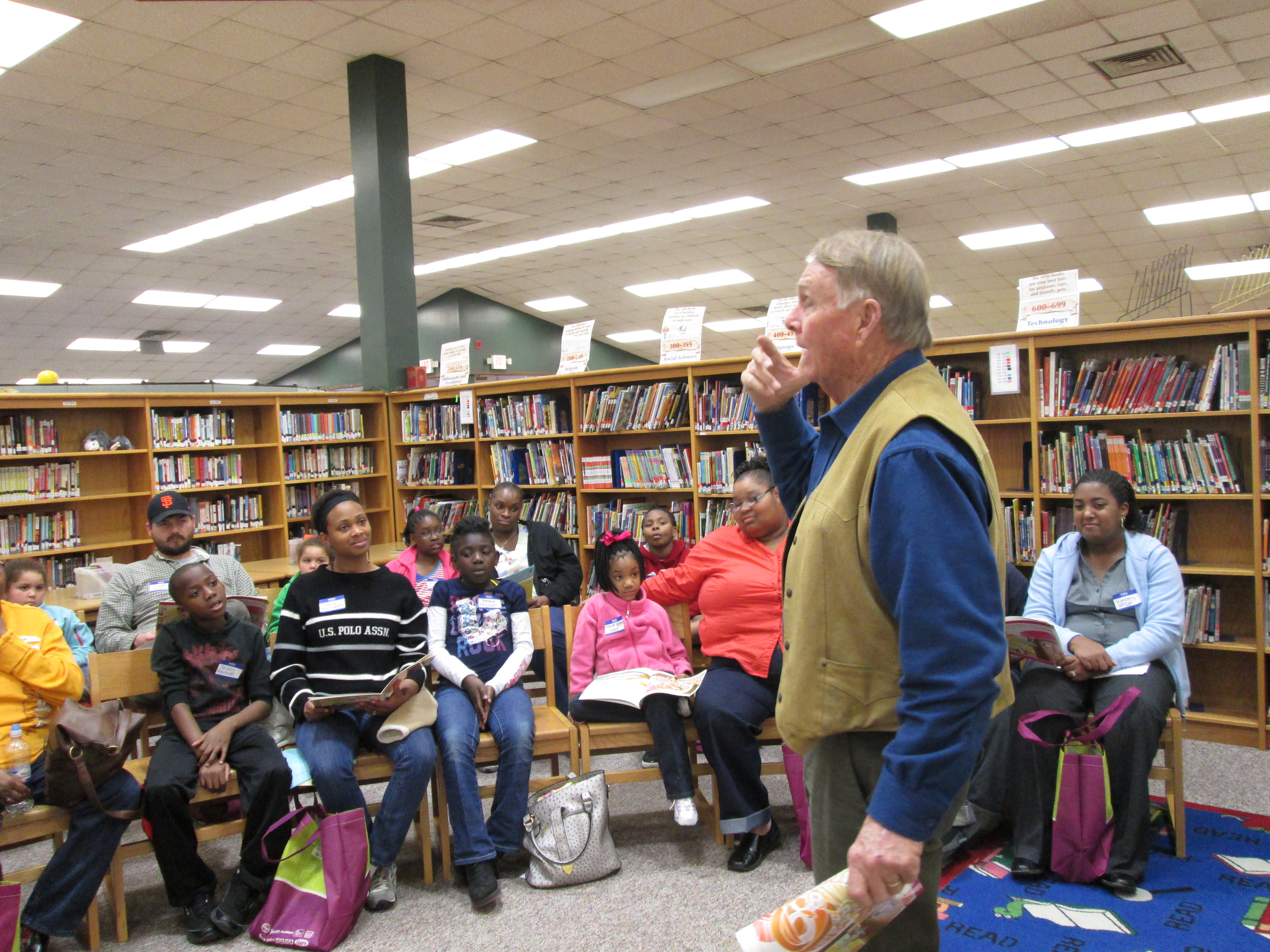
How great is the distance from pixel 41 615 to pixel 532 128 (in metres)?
5.65

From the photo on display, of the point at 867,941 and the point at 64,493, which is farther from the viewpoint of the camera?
the point at 64,493

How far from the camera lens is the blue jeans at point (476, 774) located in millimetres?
2877

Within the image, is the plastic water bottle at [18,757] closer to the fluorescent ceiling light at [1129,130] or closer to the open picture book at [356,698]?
the open picture book at [356,698]

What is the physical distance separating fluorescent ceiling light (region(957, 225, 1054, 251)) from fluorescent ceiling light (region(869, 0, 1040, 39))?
15.9ft

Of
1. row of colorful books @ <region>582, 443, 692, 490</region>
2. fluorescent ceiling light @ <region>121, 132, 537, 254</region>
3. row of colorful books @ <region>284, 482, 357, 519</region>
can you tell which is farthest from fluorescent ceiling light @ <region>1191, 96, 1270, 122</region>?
row of colorful books @ <region>284, 482, 357, 519</region>

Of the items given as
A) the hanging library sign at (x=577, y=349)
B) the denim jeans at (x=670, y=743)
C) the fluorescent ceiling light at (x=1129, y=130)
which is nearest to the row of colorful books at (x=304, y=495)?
the hanging library sign at (x=577, y=349)

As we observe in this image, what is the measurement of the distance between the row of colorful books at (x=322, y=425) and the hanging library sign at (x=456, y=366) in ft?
2.99

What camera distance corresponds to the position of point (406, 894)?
294 centimetres

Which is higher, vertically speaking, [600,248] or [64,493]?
[600,248]

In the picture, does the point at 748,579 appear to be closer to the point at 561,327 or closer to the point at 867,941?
the point at 867,941

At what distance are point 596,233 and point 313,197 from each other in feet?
10.9

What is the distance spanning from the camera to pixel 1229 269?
36.1 feet

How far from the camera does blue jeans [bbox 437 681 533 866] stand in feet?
9.44

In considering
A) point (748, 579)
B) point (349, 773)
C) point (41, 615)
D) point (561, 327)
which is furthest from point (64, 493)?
point (561, 327)
